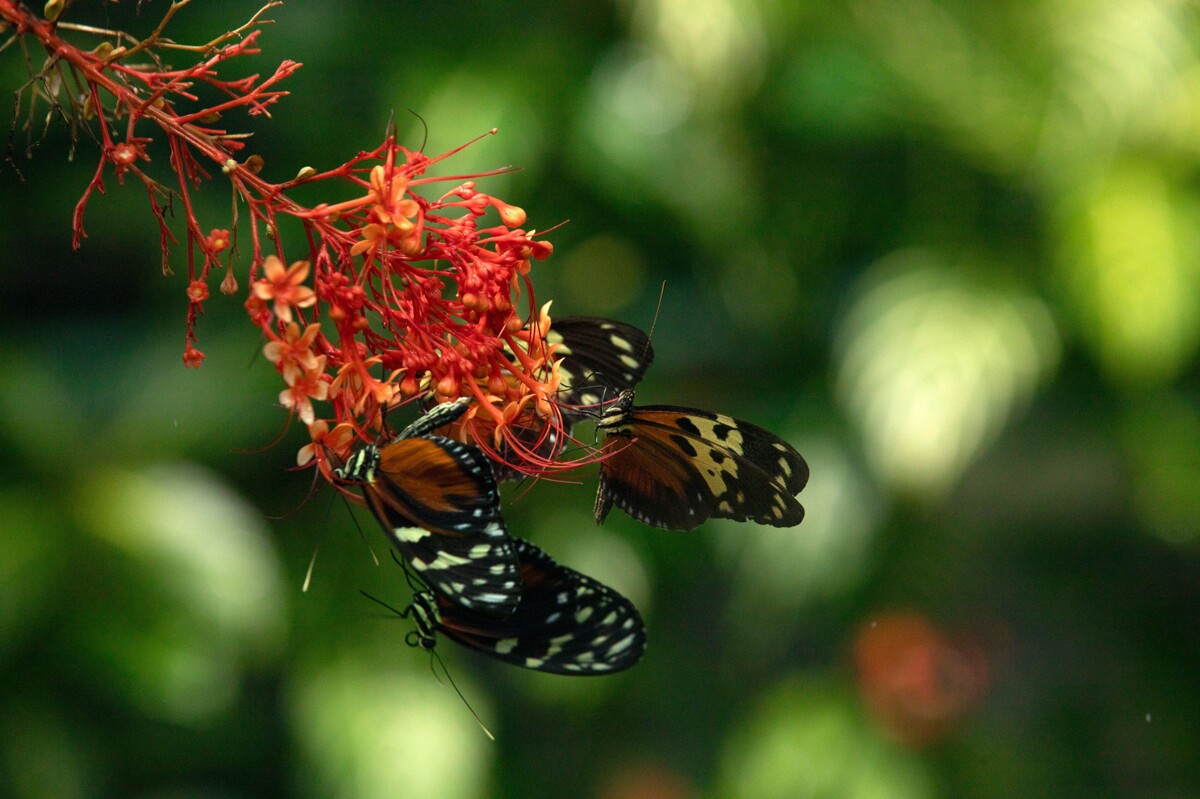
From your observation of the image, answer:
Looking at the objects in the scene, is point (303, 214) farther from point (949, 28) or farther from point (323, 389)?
point (949, 28)

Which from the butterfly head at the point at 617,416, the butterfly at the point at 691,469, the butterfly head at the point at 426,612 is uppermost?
the butterfly head at the point at 617,416

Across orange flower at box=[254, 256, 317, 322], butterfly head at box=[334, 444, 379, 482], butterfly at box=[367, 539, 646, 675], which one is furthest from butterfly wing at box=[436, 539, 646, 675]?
orange flower at box=[254, 256, 317, 322]

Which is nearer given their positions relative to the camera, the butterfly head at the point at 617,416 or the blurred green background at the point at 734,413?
the butterfly head at the point at 617,416

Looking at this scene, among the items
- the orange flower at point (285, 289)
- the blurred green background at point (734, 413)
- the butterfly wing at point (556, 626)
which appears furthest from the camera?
the blurred green background at point (734, 413)

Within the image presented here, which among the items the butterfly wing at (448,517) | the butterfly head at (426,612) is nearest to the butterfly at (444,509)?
the butterfly wing at (448,517)

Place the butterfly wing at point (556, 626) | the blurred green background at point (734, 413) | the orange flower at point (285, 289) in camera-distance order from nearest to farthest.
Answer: the orange flower at point (285, 289) → the butterfly wing at point (556, 626) → the blurred green background at point (734, 413)

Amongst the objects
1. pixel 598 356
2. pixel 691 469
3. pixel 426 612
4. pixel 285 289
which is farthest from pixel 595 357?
pixel 285 289

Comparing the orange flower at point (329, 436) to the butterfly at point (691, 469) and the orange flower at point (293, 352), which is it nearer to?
the orange flower at point (293, 352)
